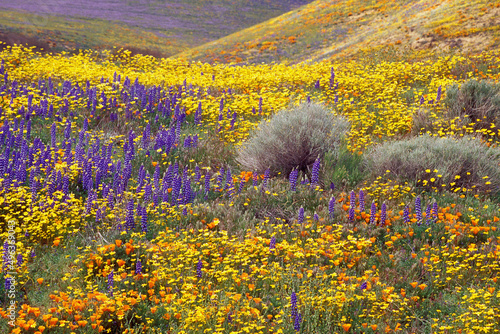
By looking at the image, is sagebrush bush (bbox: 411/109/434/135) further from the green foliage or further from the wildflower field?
the green foliage

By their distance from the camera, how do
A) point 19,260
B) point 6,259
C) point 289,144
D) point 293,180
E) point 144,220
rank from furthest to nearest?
point 289,144, point 293,180, point 144,220, point 6,259, point 19,260

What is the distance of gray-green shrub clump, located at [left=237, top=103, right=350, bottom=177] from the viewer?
7566mm

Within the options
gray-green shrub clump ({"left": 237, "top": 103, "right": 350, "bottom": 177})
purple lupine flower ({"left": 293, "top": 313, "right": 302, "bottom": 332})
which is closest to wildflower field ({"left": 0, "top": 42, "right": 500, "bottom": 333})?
purple lupine flower ({"left": 293, "top": 313, "right": 302, "bottom": 332})

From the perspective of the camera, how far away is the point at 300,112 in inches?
313

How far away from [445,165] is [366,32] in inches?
840

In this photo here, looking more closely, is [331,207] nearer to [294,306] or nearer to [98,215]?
[294,306]

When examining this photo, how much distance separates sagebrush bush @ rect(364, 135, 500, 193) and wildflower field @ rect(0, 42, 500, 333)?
0.15 feet

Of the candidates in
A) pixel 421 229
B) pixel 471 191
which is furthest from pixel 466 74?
pixel 421 229

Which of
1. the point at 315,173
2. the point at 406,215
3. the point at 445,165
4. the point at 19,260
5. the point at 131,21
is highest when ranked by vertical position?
the point at 131,21

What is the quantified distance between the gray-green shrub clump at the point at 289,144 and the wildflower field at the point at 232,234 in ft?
0.98

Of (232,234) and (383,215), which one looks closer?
(232,234)

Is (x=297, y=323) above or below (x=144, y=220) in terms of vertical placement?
below

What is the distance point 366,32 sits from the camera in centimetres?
2625

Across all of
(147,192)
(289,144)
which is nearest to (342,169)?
(289,144)
